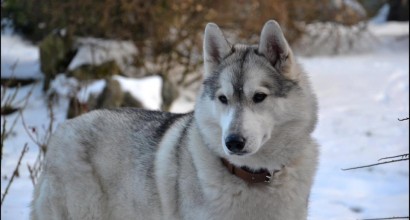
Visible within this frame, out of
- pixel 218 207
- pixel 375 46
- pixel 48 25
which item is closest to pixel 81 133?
pixel 218 207

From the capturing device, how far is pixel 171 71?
1038cm

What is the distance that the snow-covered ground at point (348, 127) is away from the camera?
5.87 m

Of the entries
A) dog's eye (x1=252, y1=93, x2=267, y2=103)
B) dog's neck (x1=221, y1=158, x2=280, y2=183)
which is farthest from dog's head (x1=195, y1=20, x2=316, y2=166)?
dog's neck (x1=221, y1=158, x2=280, y2=183)

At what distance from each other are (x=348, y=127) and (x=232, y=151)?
19.3ft

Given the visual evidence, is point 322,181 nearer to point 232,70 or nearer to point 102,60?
point 232,70

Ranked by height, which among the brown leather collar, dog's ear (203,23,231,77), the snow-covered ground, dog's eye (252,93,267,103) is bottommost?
the snow-covered ground

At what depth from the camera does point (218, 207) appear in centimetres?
319

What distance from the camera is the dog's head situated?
310cm

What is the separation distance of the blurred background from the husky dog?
2894 mm

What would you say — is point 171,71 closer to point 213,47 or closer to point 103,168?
point 103,168

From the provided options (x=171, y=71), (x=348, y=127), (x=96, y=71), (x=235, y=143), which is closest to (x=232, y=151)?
(x=235, y=143)

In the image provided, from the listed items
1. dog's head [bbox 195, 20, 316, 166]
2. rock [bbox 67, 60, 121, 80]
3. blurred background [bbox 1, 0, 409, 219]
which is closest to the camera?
dog's head [bbox 195, 20, 316, 166]

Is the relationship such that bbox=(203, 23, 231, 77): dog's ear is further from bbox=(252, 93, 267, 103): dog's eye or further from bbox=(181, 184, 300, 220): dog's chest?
bbox=(181, 184, 300, 220): dog's chest

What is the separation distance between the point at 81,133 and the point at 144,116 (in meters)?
0.40
